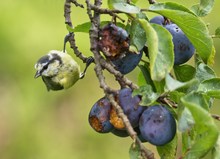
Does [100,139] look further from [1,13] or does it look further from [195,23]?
[195,23]

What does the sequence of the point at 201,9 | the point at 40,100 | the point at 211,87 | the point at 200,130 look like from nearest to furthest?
1. the point at 200,130
2. the point at 211,87
3. the point at 201,9
4. the point at 40,100

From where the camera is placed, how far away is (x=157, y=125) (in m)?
0.78

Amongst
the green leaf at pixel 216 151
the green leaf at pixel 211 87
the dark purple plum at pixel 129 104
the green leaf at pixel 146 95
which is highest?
the green leaf at pixel 146 95

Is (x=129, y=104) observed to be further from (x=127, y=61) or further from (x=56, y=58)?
(x=56, y=58)

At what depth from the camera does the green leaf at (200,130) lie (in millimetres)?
683

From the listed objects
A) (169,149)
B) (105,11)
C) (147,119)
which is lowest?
(169,149)

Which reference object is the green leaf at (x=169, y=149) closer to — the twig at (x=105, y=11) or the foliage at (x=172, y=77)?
the foliage at (x=172, y=77)

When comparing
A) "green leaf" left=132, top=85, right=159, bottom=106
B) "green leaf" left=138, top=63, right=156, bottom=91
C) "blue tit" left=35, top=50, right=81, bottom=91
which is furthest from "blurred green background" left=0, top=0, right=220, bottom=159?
"green leaf" left=132, top=85, right=159, bottom=106

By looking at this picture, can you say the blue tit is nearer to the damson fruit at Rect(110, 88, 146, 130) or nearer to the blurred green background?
the damson fruit at Rect(110, 88, 146, 130)

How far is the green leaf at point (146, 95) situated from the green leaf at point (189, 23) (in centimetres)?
10

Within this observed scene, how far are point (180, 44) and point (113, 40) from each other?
10 centimetres

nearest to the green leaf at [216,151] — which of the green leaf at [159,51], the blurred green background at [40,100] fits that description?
the green leaf at [159,51]

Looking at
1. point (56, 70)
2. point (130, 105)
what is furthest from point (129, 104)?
point (56, 70)

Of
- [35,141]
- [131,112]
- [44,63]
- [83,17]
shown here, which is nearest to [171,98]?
[131,112]
